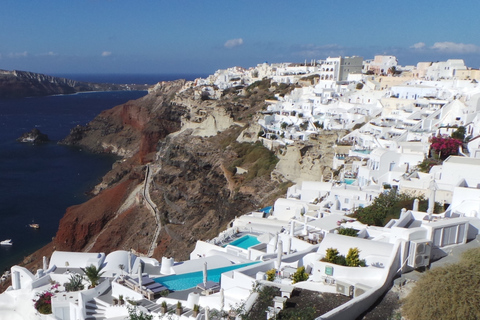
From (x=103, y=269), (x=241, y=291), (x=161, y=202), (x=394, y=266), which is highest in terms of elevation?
(x=394, y=266)

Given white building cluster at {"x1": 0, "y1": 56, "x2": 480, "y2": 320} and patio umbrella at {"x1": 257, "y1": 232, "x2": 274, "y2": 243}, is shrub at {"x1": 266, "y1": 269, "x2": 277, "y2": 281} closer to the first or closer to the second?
white building cluster at {"x1": 0, "y1": 56, "x2": 480, "y2": 320}

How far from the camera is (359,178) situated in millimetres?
22797

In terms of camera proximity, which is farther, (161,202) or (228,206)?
(161,202)

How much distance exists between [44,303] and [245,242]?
27.5ft

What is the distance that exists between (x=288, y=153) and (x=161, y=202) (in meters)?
13.6

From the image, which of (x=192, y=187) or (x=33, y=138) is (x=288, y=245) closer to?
(x=192, y=187)

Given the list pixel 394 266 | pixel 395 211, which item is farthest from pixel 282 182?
pixel 394 266

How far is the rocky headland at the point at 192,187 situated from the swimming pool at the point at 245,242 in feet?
32.3

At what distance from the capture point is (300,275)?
1205 centimetres

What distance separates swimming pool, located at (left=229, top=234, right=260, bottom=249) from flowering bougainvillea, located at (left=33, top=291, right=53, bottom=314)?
302 inches

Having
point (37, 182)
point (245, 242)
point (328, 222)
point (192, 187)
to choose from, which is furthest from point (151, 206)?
point (328, 222)

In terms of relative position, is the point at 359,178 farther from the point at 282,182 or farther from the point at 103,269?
the point at 103,269

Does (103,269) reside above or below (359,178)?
below

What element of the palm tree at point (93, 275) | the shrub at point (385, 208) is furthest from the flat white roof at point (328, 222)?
the palm tree at point (93, 275)
